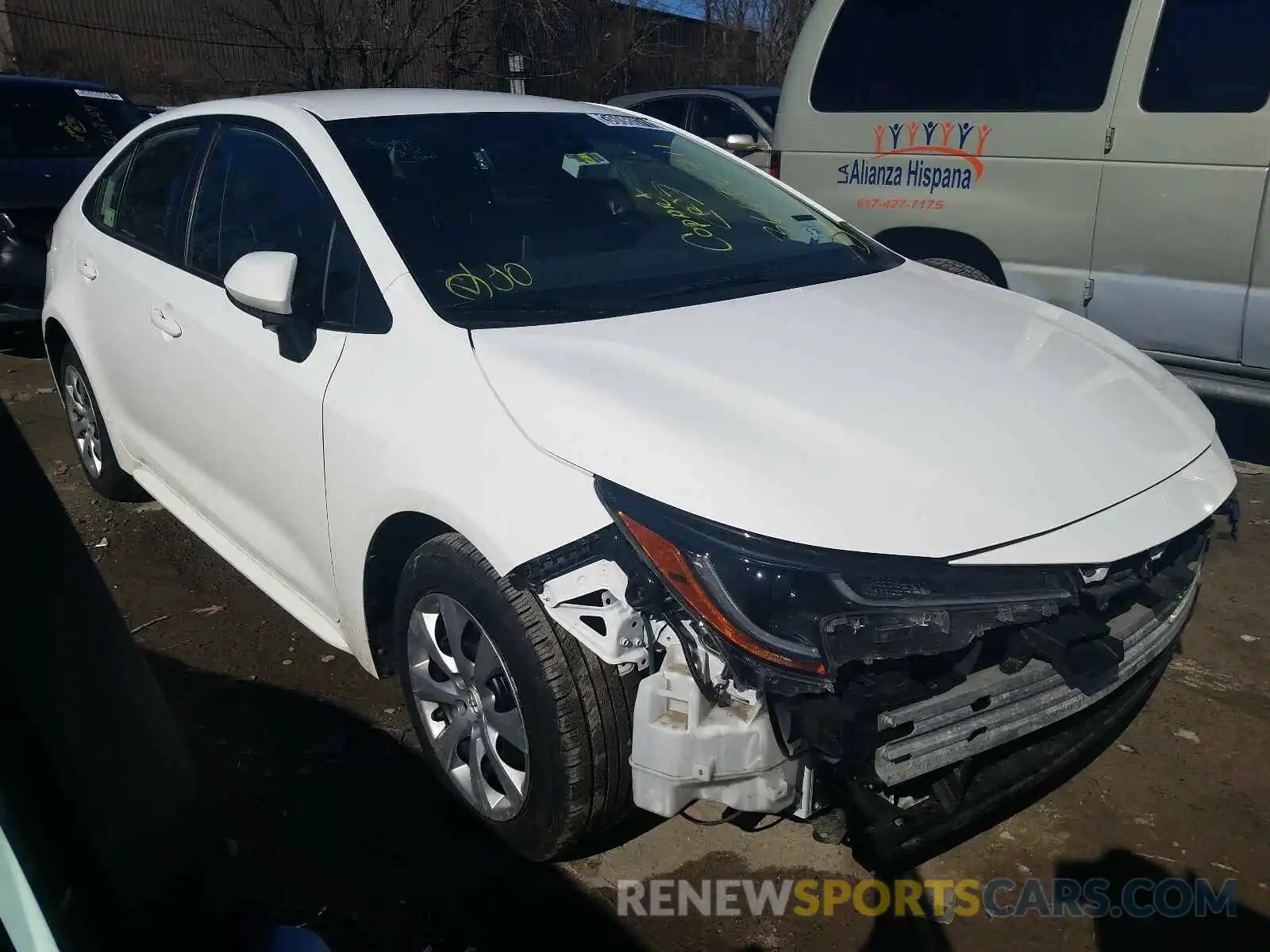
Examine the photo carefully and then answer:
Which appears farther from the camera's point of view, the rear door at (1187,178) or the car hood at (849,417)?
the rear door at (1187,178)

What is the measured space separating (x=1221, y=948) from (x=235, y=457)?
281 cm

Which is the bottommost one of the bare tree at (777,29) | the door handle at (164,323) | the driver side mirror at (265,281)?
the door handle at (164,323)

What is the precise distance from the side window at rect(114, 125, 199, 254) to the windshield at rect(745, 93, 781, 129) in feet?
18.1

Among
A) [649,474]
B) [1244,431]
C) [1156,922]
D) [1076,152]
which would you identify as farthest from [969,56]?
[1156,922]

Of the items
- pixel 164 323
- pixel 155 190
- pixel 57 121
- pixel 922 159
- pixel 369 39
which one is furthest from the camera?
pixel 369 39

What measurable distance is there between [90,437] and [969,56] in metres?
4.44

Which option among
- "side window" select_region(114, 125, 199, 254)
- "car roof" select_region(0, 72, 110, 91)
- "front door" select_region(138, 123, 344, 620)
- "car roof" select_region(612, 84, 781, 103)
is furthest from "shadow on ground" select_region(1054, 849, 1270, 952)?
"car roof" select_region(0, 72, 110, 91)

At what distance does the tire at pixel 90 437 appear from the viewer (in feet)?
13.9

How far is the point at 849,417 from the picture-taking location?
2211mm

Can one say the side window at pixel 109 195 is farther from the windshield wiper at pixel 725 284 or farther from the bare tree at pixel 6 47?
the bare tree at pixel 6 47

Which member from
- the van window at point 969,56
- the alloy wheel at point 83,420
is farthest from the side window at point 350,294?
the van window at point 969,56

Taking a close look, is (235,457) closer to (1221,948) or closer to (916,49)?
(1221,948)
